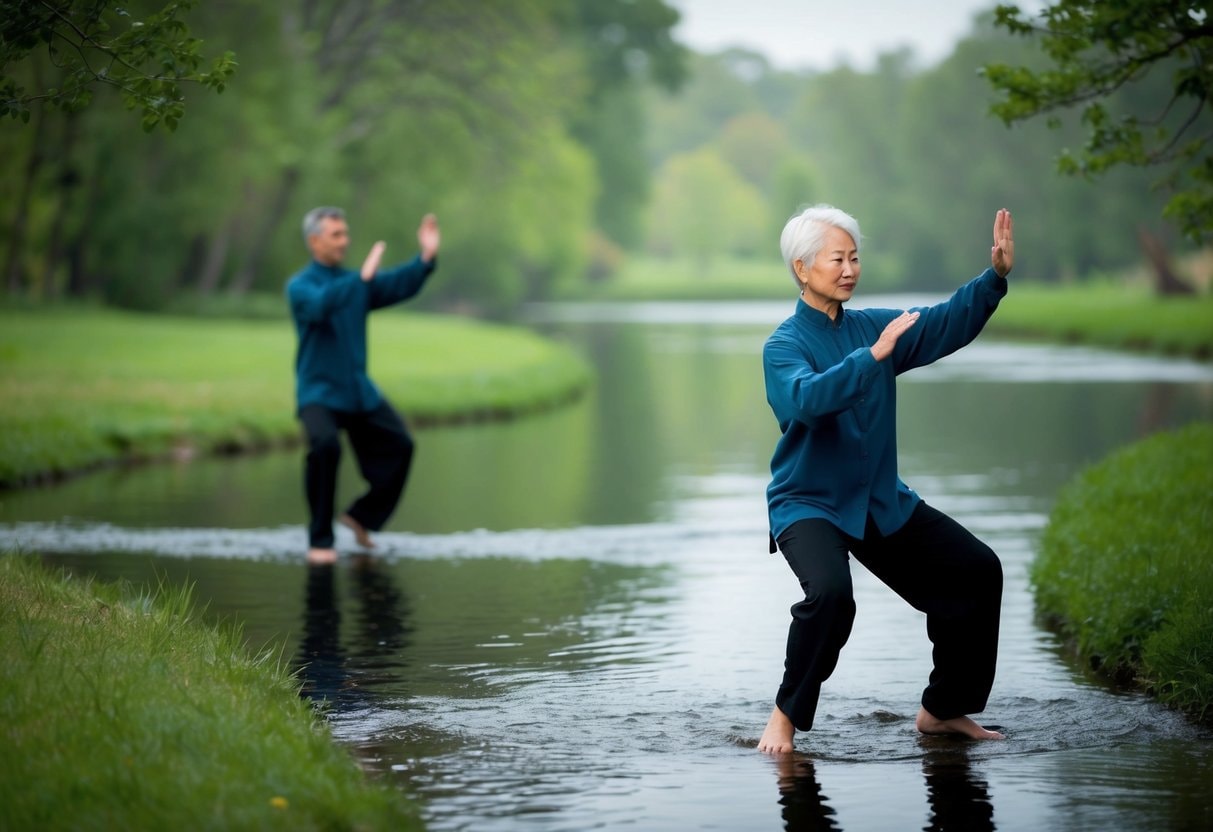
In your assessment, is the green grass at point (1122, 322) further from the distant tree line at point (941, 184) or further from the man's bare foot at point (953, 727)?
the man's bare foot at point (953, 727)

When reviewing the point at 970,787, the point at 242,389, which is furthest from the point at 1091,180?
the point at 242,389

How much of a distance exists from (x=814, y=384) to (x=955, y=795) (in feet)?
4.74

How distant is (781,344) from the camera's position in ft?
23.1

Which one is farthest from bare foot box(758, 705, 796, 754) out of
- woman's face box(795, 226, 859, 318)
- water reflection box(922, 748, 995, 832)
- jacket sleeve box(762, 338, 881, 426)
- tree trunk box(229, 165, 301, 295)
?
tree trunk box(229, 165, 301, 295)

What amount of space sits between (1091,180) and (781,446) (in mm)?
4728

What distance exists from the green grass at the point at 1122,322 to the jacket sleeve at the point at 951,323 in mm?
34973

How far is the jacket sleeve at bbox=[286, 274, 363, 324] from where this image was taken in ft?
40.8

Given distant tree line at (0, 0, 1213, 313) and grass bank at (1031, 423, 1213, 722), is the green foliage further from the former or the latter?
grass bank at (1031, 423, 1213, 722)

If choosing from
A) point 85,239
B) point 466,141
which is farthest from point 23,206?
point 466,141

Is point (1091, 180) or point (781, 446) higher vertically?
point (1091, 180)

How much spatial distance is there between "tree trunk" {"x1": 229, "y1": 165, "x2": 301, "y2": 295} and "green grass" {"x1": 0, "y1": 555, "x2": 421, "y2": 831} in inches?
1654

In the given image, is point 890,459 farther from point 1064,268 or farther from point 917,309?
point 1064,268

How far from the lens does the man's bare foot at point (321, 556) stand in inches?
499

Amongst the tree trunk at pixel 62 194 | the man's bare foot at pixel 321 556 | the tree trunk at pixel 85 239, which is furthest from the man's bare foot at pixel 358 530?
the tree trunk at pixel 85 239
